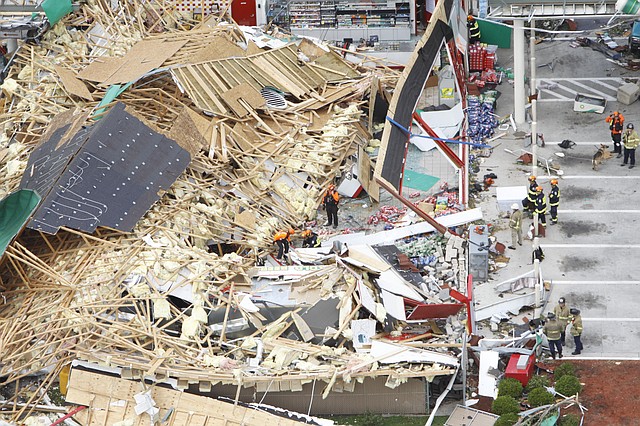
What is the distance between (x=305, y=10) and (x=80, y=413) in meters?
18.6

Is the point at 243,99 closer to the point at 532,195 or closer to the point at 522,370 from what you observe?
the point at 532,195

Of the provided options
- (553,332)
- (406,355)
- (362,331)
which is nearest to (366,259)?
(362,331)

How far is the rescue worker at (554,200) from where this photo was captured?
34.5 metres

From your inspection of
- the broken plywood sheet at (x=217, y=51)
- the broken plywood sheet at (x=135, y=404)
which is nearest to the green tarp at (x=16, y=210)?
the broken plywood sheet at (x=135, y=404)

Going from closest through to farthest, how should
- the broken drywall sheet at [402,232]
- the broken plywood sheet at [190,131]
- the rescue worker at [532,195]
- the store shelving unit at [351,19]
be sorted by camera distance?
1. the broken drywall sheet at [402,232]
2. the rescue worker at [532,195]
3. the broken plywood sheet at [190,131]
4. the store shelving unit at [351,19]

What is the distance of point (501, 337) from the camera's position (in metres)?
30.9

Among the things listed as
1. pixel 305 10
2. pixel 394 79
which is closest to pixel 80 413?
pixel 394 79

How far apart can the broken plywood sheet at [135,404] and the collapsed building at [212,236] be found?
4 cm

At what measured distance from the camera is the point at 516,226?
112ft

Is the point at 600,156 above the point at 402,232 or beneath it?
above

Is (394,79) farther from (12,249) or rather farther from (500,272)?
(12,249)

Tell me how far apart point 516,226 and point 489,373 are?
565 cm

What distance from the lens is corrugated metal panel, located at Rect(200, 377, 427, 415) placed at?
95.0 ft

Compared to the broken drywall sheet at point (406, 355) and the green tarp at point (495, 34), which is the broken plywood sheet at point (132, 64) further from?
the broken drywall sheet at point (406, 355)
